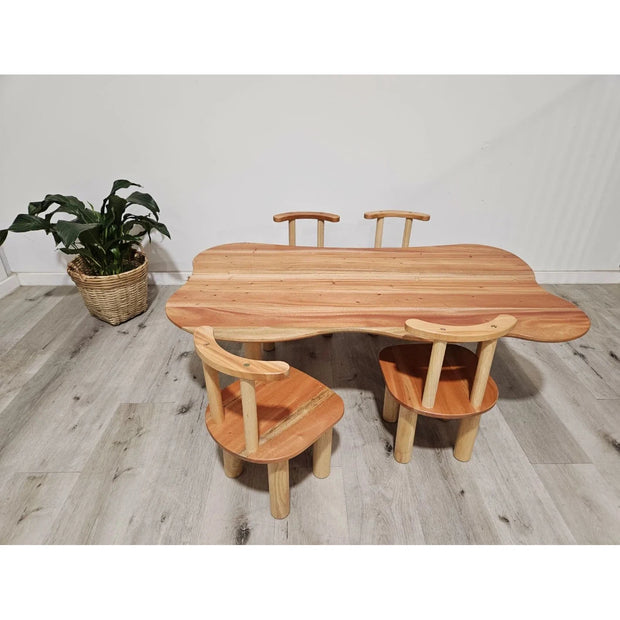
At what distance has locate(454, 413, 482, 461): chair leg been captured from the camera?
5.03 feet

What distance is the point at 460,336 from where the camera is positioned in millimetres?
1150

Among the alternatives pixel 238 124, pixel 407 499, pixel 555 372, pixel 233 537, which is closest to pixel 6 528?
pixel 233 537

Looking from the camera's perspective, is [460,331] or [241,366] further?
[460,331]

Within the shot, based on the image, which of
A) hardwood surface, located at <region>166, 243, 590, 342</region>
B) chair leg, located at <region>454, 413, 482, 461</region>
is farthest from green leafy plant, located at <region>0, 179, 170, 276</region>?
chair leg, located at <region>454, 413, 482, 461</region>

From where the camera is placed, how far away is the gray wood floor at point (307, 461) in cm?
138

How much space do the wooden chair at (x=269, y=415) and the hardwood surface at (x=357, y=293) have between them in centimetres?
18

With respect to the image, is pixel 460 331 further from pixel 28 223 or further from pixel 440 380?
pixel 28 223

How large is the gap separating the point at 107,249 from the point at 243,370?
171 centimetres

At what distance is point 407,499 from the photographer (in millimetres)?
1475

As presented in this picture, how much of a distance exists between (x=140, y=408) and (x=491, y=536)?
152 cm

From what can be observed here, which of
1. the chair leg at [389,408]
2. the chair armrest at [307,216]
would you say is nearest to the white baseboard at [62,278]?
the chair armrest at [307,216]

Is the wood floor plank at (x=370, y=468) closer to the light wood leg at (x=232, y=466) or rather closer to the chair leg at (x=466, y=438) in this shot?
the chair leg at (x=466, y=438)

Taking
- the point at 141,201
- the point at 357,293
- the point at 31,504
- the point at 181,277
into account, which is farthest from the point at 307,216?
the point at 31,504

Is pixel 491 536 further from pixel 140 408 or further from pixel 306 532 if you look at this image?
pixel 140 408
